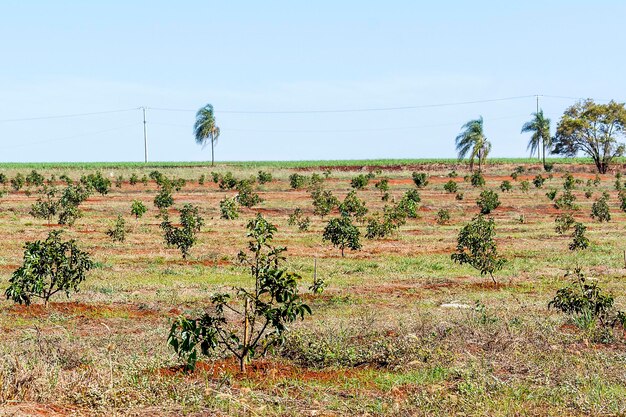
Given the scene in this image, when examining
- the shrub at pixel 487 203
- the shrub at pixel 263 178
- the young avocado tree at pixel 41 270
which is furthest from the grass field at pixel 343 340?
the shrub at pixel 263 178

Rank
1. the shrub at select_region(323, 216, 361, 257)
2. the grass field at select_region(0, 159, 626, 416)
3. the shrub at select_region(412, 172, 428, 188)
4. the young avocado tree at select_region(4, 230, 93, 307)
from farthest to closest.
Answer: the shrub at select_region(412, 172, 428, 188), the shrub at select_region(323, 216, 361, 257), the young avocado tree at select_region(4, 230, 93, 307), the grass field at select_region(0, 159, 626, 416)

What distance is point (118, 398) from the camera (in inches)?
341

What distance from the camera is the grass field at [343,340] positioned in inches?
348

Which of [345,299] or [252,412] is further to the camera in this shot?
[345,299]

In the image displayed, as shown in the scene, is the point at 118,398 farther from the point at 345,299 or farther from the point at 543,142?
the point at 543,142

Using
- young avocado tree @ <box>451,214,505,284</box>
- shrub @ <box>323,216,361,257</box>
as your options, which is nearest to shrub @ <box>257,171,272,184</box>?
shrub @ <box>323,216,361,257</box>

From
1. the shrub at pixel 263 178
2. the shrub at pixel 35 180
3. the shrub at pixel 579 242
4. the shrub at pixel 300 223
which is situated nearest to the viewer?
the shrub at pixel 579 242

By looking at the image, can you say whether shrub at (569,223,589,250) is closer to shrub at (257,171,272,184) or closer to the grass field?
the grass field

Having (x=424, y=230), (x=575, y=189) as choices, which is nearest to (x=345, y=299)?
(x=424, y=230)

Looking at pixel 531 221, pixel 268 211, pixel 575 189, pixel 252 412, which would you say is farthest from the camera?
pixel 575 189

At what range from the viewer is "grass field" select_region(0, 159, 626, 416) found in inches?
348

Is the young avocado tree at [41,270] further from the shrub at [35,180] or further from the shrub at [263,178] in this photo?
the shrub at [263,178]

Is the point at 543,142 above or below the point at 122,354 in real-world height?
above

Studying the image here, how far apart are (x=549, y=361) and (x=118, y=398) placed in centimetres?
629
